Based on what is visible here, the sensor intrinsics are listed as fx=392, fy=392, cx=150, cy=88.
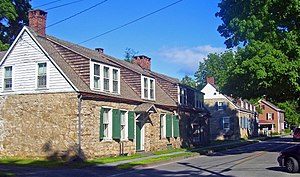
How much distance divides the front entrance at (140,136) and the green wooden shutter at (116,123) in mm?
3241

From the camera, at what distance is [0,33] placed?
A: 4806 cm

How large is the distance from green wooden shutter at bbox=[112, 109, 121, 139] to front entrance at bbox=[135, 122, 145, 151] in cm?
324

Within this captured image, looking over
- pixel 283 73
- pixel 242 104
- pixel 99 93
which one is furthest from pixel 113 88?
pixel 242 104

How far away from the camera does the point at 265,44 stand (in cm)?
2464

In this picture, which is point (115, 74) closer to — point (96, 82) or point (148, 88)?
point (96, 82)

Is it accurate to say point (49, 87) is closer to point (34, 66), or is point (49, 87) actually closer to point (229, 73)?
point (34, 66)

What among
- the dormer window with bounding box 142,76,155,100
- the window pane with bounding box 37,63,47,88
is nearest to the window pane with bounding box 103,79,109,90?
the window pane with bounding box 37,63,47,88

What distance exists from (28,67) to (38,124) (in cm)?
371

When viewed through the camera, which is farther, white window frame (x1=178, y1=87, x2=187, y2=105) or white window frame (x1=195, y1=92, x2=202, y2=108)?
white window frame (x1=195, y1=92, x2=202, y2=108)

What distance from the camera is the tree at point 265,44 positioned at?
77.8 feet

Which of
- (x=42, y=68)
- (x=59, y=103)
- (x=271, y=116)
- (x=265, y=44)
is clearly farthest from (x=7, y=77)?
(x=271, y=116)

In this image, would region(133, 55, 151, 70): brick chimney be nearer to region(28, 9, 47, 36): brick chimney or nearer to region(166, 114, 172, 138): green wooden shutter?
region(166, 114, 172, 138): green wooden shutter

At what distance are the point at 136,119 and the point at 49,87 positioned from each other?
7.71 metres

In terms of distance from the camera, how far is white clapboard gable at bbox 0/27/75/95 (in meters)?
23.7
